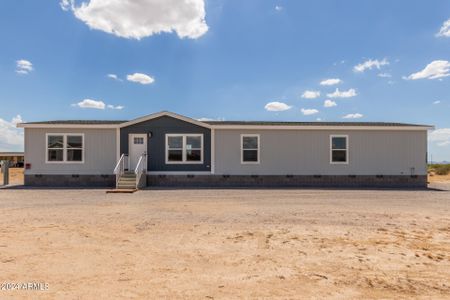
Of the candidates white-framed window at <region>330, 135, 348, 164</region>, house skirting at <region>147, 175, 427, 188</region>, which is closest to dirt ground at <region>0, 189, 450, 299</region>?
house skirting at <region>147, 175, 427, 188</region>

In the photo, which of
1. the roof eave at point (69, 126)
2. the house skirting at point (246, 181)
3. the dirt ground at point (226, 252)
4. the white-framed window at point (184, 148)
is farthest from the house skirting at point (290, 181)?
the dirt ground at point (226, 252)

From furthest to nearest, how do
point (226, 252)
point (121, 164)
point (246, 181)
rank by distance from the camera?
point (246, 181) < point (121, 164) < point (226, 252)

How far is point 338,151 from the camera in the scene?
16281mm

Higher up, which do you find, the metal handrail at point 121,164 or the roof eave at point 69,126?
the roof eave at point 69,126

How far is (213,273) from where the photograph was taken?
13.2 feet

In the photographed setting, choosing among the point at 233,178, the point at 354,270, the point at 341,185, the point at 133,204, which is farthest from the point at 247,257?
the point at 341,185

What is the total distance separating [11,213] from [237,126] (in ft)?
34.9

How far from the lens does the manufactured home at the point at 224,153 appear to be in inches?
625

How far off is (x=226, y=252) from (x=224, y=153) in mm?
11285

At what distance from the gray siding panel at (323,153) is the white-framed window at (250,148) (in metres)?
0.21

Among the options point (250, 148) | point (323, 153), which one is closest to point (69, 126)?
point (250, 148)

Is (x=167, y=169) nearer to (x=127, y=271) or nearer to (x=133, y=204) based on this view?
(x=133, y=204)

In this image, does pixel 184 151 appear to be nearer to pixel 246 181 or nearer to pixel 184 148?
pixel 184 148

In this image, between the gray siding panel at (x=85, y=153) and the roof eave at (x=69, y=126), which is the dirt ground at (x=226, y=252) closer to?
the gray siding panel at (x=85, y=153)
